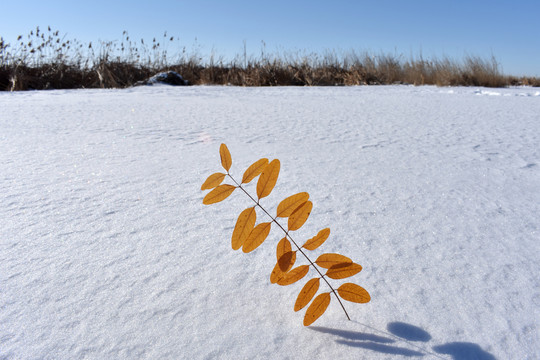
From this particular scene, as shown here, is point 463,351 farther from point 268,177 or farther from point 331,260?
point 268,177

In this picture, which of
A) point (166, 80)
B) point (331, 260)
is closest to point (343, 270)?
point (331, 260)

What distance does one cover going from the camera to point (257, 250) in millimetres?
715

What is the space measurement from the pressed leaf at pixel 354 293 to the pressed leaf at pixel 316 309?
27 millimetres

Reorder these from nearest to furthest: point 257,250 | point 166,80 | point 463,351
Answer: point 463,351, point 257,250, point 166,80

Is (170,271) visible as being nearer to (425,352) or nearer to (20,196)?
(425,352)

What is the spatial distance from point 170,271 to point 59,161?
815 mm

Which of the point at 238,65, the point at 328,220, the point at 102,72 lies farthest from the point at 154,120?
the point at 238,65

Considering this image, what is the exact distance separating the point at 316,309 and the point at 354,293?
0.05 m

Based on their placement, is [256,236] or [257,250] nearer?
[256,236]

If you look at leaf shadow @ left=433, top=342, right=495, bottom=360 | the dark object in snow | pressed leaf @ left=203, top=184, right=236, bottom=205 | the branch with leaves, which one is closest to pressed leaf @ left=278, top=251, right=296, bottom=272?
the branch with leaves

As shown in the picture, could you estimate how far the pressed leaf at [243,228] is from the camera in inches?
18.9

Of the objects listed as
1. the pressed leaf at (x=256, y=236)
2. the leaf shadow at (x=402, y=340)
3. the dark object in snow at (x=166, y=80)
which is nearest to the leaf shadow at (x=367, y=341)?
the leaf shadow at (x=402, y=340)

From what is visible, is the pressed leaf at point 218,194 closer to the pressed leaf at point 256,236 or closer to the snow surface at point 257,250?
the pressed leaf at point 256,236

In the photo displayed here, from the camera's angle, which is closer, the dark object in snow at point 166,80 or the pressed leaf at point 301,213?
the pressed leaf at point 301,213
